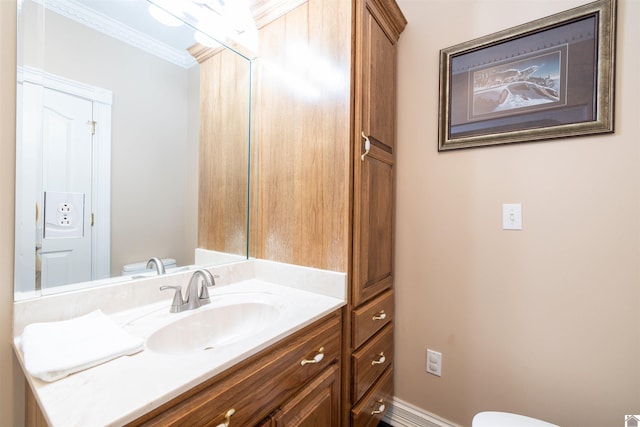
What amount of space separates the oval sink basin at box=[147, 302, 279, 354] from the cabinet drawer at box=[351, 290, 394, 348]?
1.14ft

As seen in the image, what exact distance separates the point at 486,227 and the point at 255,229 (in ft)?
3.70

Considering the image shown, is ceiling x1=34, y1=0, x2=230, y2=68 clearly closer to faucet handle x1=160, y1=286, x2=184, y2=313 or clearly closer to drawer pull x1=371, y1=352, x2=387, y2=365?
faucet handle x1=160, y1=286, x2=184, y2=313

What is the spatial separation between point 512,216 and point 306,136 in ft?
3.22

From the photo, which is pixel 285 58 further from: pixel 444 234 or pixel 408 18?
pixel 444 234

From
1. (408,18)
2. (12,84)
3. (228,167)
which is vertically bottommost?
(228,167)

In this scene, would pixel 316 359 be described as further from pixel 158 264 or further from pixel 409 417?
pixel 409 417

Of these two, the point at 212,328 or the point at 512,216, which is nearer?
the point at 212,328

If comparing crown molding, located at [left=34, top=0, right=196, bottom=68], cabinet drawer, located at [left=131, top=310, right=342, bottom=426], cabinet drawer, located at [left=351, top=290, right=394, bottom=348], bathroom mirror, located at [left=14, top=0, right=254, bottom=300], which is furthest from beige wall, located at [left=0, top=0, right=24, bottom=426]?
cabinet drawer, located at [left=351, top=290, right=394, bottom=348]

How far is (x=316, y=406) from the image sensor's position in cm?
91

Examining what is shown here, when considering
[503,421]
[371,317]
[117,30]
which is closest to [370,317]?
[371,317]

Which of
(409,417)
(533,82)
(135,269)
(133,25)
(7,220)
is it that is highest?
(133,25)

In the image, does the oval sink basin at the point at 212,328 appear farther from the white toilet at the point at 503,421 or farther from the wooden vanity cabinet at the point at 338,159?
the white toilet at the point at 503,421

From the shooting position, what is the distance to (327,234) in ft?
3.81

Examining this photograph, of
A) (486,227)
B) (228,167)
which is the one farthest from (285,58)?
(486,227)
